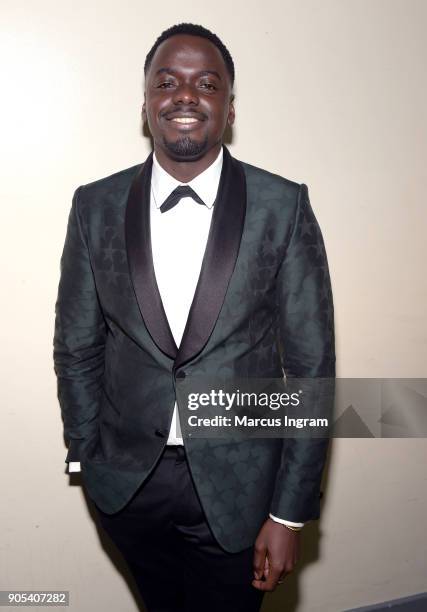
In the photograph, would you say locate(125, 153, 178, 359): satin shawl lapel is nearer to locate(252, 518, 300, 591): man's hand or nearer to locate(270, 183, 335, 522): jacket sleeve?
locate(270, 183, 335, 522): jacket sleeve

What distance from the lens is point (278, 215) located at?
1.51 m

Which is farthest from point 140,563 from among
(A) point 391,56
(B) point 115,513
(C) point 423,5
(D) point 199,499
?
(C) point 423,5

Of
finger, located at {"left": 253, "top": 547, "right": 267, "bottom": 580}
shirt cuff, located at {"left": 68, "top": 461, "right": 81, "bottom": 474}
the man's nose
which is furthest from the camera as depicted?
shirt cuff, located at {"left": 68, "top": 461, "right": 81, "bottom": 474}

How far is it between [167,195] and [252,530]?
83 centimetres

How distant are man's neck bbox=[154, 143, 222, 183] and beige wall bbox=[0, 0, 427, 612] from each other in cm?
38

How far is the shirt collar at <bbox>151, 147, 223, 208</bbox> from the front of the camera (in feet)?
5.00

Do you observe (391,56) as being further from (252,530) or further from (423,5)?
(252,530)

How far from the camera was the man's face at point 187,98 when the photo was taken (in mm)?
1454

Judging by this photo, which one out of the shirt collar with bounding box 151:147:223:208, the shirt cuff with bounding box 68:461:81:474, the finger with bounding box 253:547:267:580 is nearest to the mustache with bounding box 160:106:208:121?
the shirt collar with bounding box 151:147:223:208

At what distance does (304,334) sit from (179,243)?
1.20ft

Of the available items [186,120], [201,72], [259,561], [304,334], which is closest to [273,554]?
[259,561]

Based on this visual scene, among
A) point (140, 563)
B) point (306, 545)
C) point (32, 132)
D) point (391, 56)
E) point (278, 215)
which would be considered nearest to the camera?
point (278, 215)

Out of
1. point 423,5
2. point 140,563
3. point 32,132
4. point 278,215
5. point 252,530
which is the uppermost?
point 423,5

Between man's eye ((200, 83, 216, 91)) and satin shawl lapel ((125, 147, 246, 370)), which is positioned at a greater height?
man's eye ((200, 83, 216, 91))
